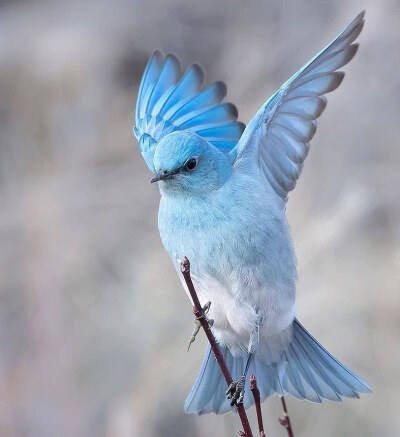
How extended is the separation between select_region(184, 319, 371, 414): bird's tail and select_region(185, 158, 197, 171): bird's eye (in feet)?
2.50

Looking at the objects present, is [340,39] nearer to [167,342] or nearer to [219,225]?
[219,225]

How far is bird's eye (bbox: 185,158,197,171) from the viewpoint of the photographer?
2999 mm

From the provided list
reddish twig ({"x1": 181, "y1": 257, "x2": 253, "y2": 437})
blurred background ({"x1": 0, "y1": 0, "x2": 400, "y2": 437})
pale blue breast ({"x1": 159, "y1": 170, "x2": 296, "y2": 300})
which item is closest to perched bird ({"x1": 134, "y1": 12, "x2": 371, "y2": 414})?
pale blue breast ({"x1": 159, "y1": 170, "x2": 296, "y2": 300})

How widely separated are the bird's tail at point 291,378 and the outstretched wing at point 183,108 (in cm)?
88

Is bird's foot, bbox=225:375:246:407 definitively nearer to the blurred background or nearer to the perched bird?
the perched bird

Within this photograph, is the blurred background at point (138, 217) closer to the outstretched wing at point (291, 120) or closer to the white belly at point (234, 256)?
the outstretched wing at point (291, 120)

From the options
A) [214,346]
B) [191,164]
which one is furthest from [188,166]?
[214,346]

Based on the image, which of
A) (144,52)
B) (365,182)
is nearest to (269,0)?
(144,52)

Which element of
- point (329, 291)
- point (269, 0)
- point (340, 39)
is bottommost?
point (329, 291)

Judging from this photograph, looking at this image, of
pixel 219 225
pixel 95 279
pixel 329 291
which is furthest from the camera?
pixel 95 279

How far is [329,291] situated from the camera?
479 centimetres

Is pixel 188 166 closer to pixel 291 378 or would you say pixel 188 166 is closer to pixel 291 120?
pixel 291 120

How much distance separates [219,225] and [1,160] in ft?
8.28

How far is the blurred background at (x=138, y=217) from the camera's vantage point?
4.68 m
